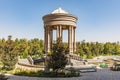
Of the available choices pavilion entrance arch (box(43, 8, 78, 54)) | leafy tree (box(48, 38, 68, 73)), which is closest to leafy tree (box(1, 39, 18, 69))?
leafy tree (box(48, 38, 68, 73))

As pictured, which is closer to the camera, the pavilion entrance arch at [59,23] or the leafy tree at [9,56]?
the leafy tree at [9,56]

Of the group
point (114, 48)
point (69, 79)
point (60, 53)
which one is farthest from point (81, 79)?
point (114, 48)

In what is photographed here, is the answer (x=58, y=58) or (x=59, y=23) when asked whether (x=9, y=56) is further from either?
(x=59, y=23)

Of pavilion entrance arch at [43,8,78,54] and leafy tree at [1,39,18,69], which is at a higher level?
pavilion entrance arch at [43,8,78,54]

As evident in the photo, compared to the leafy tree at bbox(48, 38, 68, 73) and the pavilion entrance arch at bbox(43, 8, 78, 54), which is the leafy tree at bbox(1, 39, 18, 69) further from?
the pavilion entrance arch at bbox(43, 8, 78, 54)

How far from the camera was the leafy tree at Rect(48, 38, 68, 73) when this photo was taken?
2570 cm

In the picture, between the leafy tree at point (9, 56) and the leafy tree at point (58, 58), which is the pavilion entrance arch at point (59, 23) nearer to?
the leafy tree at point (9, 56)

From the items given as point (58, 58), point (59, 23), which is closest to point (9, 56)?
point (58, 58)

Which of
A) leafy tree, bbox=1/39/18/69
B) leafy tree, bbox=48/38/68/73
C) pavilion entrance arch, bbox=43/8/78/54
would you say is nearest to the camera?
leafy tree, bbox=48/38/68/73

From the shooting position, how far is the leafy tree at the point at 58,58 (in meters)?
25.7

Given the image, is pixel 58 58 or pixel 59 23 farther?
pixel 59 23

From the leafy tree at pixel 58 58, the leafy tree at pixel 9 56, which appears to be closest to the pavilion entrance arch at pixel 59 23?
the leafy tree at pixel 9 56

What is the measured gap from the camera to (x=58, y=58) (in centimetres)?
2592

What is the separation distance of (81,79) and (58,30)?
22.0m
